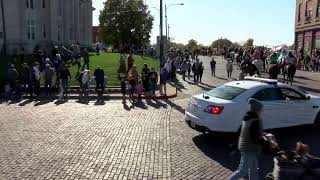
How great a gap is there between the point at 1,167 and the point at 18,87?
1271 cm

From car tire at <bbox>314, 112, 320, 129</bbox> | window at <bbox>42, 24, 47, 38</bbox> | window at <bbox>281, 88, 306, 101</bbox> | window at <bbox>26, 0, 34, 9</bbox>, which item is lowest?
car tire at <bbox>314, 112, 320, 129</bbox>

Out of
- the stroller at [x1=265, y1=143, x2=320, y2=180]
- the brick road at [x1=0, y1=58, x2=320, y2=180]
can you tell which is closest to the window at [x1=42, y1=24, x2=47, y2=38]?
the brick road at [x1=0, y1=58, x2=320, y2=180]

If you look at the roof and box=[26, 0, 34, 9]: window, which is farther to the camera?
box=[26, 0, 34, 9]: window

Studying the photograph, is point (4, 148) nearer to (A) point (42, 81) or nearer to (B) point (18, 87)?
(B) point (18, 87)

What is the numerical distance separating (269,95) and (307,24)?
40098mm

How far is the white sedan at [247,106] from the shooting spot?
11508 mm

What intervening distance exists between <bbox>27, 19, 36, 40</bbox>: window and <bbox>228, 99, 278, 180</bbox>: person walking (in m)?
36.6

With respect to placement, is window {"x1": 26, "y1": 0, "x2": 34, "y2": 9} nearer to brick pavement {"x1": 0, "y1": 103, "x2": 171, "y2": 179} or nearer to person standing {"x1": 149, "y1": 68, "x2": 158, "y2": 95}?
person standing {"x1": 149, "y1": 68, "x2": 158, "y2": 95}

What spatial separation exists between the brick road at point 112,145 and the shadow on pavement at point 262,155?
0.07 ft

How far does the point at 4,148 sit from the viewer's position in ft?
36.8

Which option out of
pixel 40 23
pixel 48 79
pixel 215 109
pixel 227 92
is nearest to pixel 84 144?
pixel 215 109

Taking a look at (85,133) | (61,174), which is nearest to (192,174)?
(61,174)

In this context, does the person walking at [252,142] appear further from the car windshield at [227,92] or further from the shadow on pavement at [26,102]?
the shadow on pavement at [26,102]

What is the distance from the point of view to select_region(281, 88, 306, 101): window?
1251 centimetres
